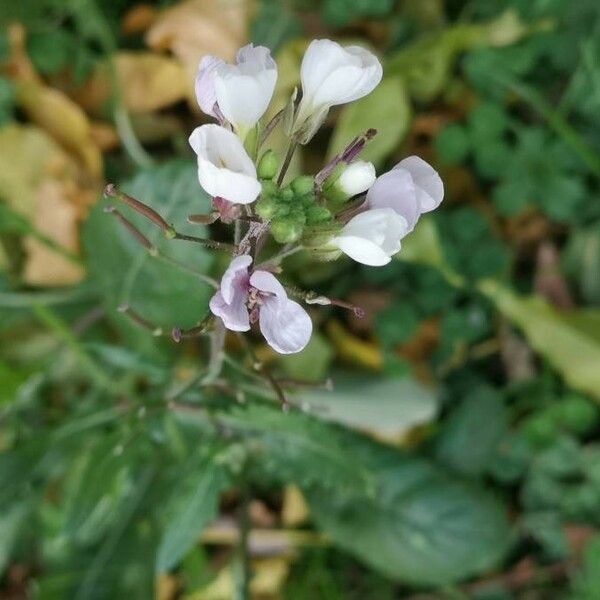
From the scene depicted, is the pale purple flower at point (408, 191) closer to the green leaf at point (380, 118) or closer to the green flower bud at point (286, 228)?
the green flower bud at point (286, 228)

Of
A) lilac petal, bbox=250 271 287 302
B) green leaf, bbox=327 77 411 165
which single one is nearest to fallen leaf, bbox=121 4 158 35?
green leaf, bbox=327 77 411 165

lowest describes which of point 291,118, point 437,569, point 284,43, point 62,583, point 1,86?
point 62,583

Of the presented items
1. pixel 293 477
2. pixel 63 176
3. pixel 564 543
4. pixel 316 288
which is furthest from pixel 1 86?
pixel 564 543

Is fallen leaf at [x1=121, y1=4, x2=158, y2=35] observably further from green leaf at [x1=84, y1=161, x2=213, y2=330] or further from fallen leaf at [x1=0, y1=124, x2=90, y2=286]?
green leaf at [x1=84, y1=161, x2=213, y2=330]

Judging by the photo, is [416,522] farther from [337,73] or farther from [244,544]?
[337,73]

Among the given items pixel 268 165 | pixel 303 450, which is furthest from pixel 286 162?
pixel 303 450

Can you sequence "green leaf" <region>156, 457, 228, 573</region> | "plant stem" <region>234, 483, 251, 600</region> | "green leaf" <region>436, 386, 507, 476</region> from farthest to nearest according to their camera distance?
"green leaf" <region>436, 386, 507, 476</region>, "plant stem" <region>234, 483, 251, 600</region>, "green leaf" <region>156, 457, 228, 573</region>

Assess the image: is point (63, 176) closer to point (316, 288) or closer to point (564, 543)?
point (316, 288)
